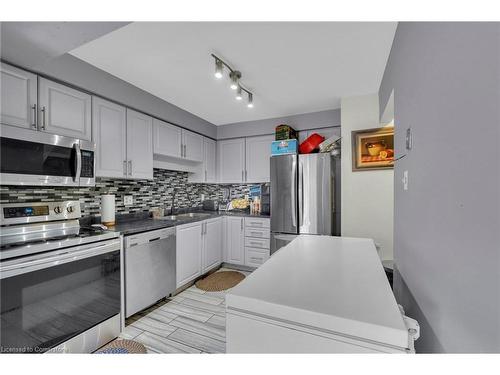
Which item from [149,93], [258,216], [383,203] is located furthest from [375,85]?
[149,93]

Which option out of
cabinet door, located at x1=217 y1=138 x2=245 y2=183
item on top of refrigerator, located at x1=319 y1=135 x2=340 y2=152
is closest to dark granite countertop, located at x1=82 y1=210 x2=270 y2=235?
cabinet door, located at x1=217 y1=138 x2=245 y2=183

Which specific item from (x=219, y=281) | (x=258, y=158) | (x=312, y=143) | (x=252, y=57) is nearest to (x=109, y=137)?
(x=252, y=57)

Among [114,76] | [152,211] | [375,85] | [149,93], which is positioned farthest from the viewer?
[152,211]

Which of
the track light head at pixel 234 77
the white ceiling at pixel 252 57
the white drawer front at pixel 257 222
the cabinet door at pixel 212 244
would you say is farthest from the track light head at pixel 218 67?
the white drawer front at pixel 257 222

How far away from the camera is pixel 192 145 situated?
10.6 ft

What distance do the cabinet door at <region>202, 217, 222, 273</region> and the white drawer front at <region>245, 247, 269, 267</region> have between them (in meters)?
0.44

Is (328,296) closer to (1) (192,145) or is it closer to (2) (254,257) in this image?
(2) (254,257)

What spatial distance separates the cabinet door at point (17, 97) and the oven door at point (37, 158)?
0.38 ft

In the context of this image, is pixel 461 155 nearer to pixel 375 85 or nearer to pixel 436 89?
pixel 436 89

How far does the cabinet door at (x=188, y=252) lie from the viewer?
8.45 feet

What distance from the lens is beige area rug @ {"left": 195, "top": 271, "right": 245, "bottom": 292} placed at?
277 centimetres

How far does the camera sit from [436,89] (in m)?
0.74

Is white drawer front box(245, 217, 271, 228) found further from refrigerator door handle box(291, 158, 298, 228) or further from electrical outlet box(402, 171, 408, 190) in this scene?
electrical outlet box(402, 171, 408, 190)

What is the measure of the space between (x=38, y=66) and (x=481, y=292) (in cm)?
261
